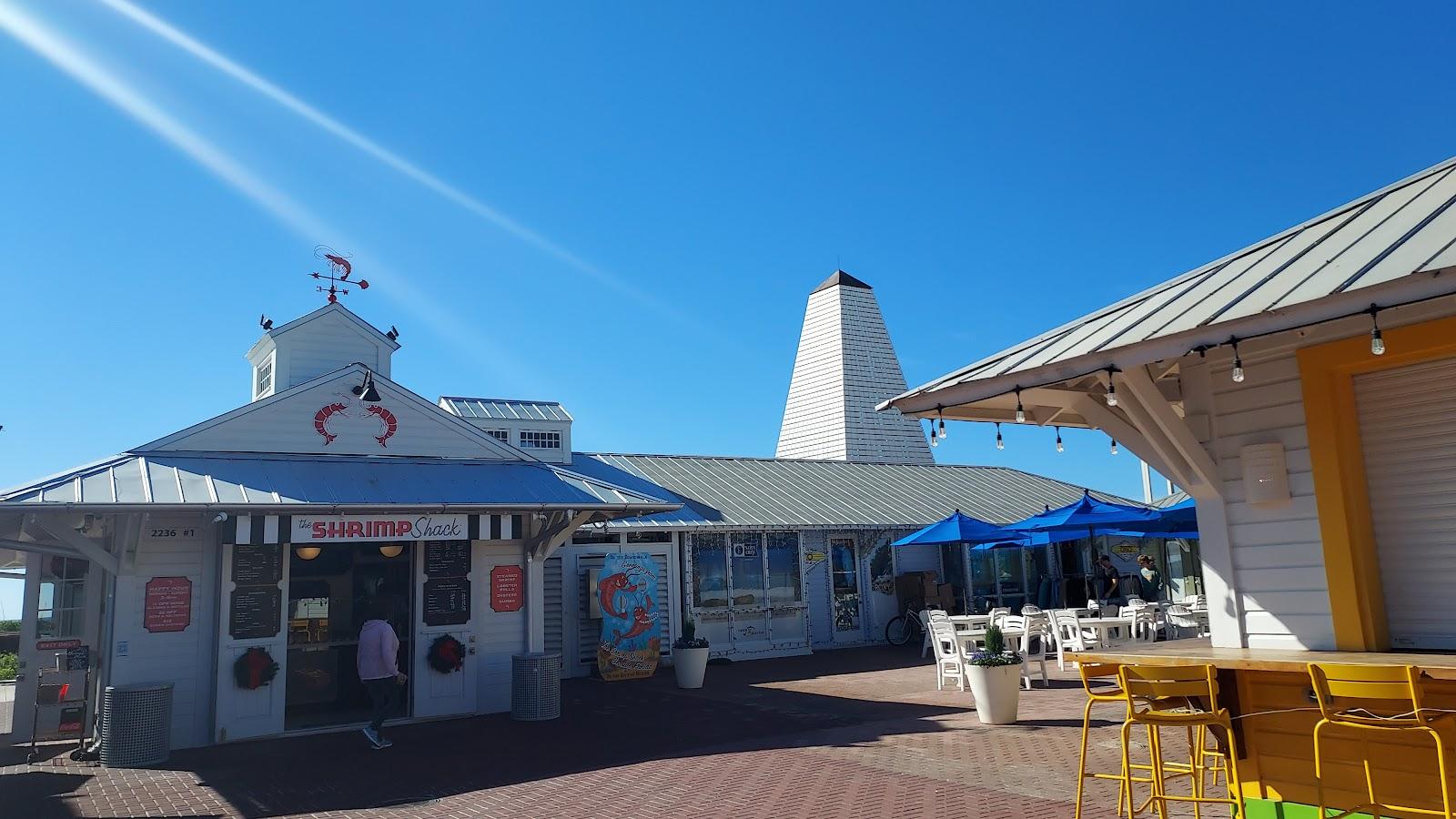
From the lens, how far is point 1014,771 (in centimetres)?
756

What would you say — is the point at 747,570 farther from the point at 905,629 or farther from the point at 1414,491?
the point at 1414,491

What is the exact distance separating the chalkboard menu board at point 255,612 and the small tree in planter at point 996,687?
759 cm

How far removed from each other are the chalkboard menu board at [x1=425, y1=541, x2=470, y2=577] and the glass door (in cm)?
910

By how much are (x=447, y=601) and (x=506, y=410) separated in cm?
728

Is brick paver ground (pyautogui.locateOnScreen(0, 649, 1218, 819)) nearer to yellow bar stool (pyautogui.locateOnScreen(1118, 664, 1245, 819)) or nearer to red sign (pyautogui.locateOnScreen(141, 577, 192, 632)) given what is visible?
yellow bar stool (pyautogui.locateOnScreen(1118, 664, 1245, 819))

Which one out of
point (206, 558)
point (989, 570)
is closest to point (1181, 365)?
point (206, 558)

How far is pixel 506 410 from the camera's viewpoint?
18750 millimetres

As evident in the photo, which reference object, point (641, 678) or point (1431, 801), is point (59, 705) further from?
point (1431, 801)

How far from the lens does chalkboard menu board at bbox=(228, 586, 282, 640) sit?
35.4ft

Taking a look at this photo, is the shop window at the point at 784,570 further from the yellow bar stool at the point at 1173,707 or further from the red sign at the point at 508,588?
the yellow bar stool at the point at 1173,707

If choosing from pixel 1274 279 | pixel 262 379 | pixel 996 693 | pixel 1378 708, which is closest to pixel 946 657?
pixel 996 693

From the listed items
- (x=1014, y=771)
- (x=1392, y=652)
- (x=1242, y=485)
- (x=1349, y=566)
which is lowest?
(x=1014, y=771)

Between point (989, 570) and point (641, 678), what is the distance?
9255mm

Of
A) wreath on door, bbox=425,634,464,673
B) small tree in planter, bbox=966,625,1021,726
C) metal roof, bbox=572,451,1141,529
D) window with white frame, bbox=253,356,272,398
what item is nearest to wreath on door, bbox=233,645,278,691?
wreath on door, bbox=425,634,464,673
